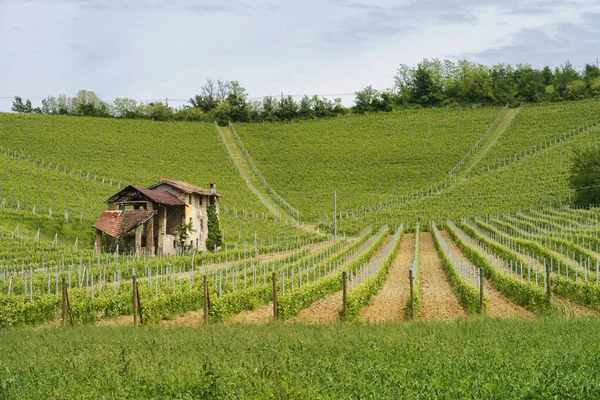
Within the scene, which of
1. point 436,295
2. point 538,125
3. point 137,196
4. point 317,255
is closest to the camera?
point 436,295

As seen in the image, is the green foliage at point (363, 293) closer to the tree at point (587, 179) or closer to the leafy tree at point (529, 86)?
the tree at point (587, 179)

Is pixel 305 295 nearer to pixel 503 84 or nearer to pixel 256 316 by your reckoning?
pixel 256 316

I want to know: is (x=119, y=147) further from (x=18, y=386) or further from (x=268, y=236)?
(x=18, y=386)

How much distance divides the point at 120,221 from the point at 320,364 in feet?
121

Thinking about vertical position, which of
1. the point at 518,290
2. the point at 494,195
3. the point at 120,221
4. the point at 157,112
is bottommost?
the point at 518,290

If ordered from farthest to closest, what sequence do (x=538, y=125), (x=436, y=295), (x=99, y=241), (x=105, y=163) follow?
1. (x=538, y=125)
2. (x=105, y=163)
3. (x=99, y=241)
4. (x=436, y=295)

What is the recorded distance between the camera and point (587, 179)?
202 feet

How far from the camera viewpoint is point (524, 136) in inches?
3725

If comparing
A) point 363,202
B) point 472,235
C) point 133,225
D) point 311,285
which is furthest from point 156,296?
point 363,202

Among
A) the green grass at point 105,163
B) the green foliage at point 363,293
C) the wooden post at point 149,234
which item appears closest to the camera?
the green foliage at point 363,293

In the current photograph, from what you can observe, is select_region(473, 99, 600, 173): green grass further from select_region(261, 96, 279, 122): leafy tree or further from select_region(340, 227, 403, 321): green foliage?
select_region(340, 227, 403, 321): green foliage

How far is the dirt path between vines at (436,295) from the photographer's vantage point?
869 inches

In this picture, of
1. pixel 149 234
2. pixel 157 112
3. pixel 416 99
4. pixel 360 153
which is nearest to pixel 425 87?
pixel 416 99

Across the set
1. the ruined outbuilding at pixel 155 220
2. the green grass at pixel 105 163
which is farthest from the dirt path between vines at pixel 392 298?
the green grass at pixel 105 163
